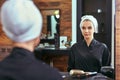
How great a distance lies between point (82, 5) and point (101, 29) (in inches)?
18.8

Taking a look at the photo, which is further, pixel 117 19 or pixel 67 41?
pixel 67 41

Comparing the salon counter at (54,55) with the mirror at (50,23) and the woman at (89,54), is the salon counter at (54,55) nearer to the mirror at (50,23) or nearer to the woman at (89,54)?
the mirror at (50,23)

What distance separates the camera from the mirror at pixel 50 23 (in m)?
4.22

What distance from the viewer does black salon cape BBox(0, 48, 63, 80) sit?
3.23 ft

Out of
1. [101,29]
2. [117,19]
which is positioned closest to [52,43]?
[101,29]

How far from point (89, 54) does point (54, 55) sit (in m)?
1.66

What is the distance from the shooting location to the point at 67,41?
13.4 feet

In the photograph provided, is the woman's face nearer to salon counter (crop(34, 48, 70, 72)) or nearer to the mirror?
salon counter (crop(34, 48, 70, 72))

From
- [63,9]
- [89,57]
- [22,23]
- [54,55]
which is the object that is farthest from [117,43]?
[63,9]

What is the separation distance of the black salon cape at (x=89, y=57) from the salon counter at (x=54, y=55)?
119 cm

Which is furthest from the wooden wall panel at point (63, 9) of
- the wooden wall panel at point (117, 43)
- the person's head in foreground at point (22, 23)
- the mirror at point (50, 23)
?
the person's head in foreground at point (22, 23)

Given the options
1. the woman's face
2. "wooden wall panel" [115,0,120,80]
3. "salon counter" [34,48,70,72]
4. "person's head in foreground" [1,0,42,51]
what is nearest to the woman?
the woman's face

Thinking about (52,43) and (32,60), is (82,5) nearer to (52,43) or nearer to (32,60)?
(52,43)

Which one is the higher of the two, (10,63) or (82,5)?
(82,5)
